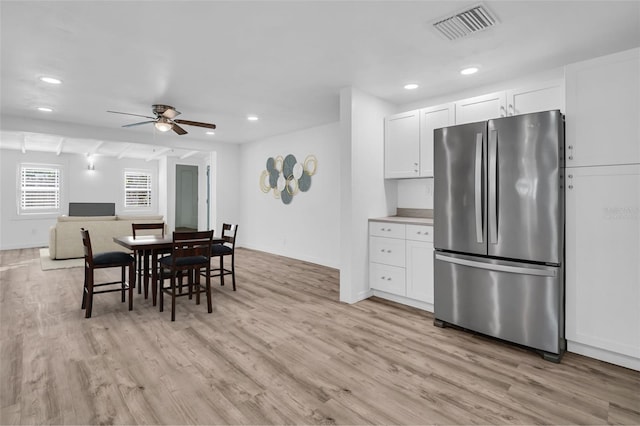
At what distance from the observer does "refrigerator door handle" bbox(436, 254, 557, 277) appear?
8.26ft

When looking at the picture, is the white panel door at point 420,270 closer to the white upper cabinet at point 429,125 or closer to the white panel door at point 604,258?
the white upper cabinet at point 429,125

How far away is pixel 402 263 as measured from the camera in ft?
12.3

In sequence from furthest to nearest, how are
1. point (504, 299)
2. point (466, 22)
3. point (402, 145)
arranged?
point (402, 145) → point (504, 299) → point (466, 22)

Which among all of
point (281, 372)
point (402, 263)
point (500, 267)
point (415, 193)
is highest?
point (415, 193)

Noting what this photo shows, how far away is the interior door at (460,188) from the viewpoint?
2.84 m

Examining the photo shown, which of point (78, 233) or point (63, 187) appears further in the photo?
point (63, 187)

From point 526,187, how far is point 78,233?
7.38m

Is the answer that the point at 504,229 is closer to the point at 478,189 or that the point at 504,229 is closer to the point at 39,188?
the point at 478,189

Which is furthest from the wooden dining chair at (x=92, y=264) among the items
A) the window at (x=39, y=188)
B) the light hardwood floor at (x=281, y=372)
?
the window at (x=39, y=188)

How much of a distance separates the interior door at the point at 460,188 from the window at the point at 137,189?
32.1ft

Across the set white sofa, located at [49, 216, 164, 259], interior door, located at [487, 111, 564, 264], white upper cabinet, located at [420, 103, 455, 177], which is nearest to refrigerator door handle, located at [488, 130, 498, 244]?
interior door, located at [487, 111, 564, 264]

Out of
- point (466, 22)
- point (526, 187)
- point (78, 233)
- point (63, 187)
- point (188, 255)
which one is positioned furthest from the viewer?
point (63, 187)

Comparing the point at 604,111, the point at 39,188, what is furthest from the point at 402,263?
the point at 39,188

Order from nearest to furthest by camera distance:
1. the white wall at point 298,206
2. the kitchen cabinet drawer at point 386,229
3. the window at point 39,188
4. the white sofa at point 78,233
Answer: the kitchen cabinet drawer at point 386,229
the white wall at point 298,206
the white sofa at point 78,233
the window at point 39,188
